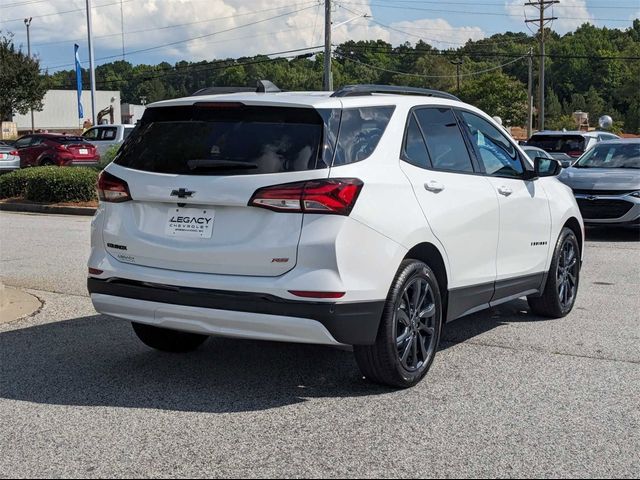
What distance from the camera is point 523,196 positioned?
20.7ft

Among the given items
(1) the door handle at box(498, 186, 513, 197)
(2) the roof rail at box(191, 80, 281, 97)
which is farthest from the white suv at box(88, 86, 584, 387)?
(2) the roof rail at box(191, 80, 281, 97)

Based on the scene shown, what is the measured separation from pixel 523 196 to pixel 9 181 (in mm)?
16232

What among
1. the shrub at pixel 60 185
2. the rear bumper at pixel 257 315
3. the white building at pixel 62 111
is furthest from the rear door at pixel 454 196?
the white building at pixel 62 111

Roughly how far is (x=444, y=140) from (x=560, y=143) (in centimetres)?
1612

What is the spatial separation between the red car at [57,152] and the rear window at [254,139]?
23074mm

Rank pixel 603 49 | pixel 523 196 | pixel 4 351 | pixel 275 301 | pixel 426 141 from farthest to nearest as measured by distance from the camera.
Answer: pixel 603 49 < pixel 523 196 < pixel 4 351 < pixel 426 141 < pixel 275 301

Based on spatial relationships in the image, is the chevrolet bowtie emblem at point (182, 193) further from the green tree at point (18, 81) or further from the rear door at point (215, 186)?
the green tree at point (18, 81)

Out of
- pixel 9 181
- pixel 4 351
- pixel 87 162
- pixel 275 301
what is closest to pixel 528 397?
pixel 275 301

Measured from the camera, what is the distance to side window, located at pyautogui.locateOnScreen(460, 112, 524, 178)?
6035 mm

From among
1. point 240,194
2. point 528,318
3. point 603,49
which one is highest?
point 603,49

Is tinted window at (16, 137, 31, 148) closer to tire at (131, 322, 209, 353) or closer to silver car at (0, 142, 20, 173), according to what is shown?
silver car at (0, 142, 20, 173)

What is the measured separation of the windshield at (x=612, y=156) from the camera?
544 inches

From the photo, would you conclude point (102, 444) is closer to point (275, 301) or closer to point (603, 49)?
point (275, 301)

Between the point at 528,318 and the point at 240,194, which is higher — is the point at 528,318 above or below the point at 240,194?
below
